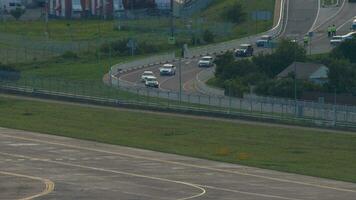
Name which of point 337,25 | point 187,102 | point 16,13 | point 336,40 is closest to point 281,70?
point 336,40

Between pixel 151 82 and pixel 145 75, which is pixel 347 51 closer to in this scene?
pixel 145 75

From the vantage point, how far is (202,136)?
7300 cm

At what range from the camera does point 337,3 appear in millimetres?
155250

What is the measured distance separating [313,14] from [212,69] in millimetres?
36650

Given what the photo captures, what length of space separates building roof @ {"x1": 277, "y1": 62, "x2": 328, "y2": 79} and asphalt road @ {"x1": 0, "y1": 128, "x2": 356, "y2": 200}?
3752 cm

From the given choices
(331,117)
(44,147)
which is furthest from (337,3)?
(44,147)

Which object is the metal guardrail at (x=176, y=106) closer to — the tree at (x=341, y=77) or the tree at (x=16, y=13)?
the tree at (x=341, y=77)

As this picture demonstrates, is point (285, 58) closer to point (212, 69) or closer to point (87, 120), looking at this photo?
point (212, 69)

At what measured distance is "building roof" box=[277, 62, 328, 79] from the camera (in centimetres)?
10350

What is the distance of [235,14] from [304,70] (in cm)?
4185

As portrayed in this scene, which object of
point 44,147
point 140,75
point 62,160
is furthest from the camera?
point 140,75

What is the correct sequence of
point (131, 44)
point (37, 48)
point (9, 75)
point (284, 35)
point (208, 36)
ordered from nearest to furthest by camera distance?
point (9, 75) → point (131, 44) → point (37, 48) → point (208, 36) → point (284, 35)

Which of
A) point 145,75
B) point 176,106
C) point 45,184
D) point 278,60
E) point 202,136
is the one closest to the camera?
point 45,184

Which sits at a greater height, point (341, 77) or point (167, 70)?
point (341, 77)
